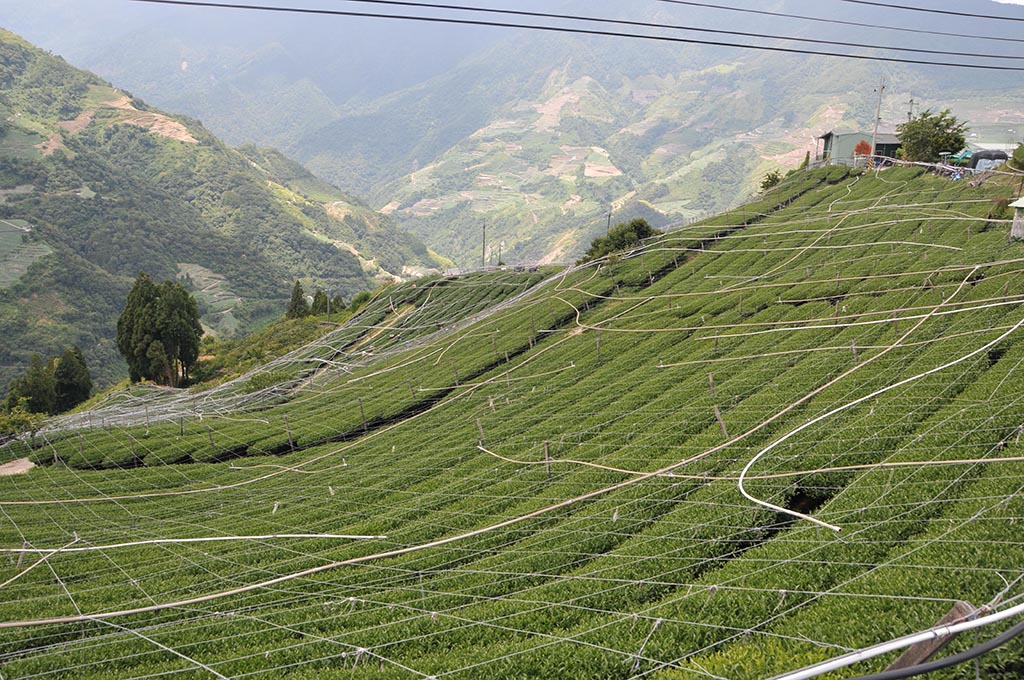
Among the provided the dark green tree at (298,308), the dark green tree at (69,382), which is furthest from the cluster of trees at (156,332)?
the dark green tree at (298,308)

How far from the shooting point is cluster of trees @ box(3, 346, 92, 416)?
68500 mm

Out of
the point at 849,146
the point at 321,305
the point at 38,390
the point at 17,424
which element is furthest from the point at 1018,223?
the point at 321,305

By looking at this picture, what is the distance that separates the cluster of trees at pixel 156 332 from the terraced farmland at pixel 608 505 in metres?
30.4

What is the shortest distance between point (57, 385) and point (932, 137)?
88617mm

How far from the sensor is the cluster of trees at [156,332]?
67.0 metres

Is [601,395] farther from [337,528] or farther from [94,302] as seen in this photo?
[94,302]

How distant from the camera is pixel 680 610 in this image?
10.2 metres

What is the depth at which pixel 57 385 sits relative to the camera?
7088cm

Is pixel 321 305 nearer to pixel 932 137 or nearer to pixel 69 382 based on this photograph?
pixel 69 382

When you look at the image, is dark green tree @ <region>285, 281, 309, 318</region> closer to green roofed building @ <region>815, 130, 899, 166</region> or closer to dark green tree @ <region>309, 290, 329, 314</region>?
dark green tree @ <region>309, 290, 329, 314</region>

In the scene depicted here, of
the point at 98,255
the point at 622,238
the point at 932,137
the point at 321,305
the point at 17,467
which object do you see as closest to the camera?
the point at 17,467

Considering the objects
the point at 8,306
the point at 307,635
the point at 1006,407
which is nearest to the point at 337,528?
the point at 307,635

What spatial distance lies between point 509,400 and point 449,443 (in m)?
4.78

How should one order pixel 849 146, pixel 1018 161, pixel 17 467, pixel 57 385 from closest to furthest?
pixel 17 467 → pixel 1018 161 → pixel 57 385 → pixel 849 146
